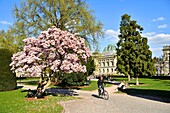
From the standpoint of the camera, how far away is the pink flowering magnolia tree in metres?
15.0

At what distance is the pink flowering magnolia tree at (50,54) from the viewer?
1501 centimetres

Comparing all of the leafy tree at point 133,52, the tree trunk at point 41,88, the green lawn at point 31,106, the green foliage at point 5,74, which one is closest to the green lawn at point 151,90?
the leafy tree at point 133,52

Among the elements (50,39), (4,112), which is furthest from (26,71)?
(4,112)

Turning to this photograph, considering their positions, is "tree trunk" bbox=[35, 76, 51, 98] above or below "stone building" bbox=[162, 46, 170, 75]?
below

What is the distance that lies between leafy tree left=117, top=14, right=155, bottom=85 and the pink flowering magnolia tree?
49.6ft

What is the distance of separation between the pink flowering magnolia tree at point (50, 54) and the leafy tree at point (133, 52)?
15114mm

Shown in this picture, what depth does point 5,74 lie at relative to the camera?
74.9 ft

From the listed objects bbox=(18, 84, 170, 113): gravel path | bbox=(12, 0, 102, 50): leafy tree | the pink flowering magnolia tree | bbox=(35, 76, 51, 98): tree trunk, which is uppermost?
bbox=(12, 0, 102, 50): leafy tree

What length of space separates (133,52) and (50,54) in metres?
16.9

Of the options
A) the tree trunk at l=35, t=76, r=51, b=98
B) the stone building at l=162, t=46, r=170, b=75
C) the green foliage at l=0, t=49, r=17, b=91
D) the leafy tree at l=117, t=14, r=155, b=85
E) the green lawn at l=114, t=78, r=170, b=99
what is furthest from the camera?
the stone building at l=162, t=46, r=170, b=75

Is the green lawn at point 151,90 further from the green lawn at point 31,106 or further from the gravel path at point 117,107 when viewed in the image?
the green lawn at point 31,106

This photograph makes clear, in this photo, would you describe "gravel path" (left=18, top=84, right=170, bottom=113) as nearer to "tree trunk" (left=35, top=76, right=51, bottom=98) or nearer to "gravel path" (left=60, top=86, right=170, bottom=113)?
"gravel path" (left=60, top=86, right=170, bottom=113)

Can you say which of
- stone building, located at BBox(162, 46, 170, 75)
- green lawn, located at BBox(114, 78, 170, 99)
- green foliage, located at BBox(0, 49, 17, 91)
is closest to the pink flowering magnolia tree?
green lawn, located at BBox(114, 78, 170, 99)

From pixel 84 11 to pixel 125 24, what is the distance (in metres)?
5.63
